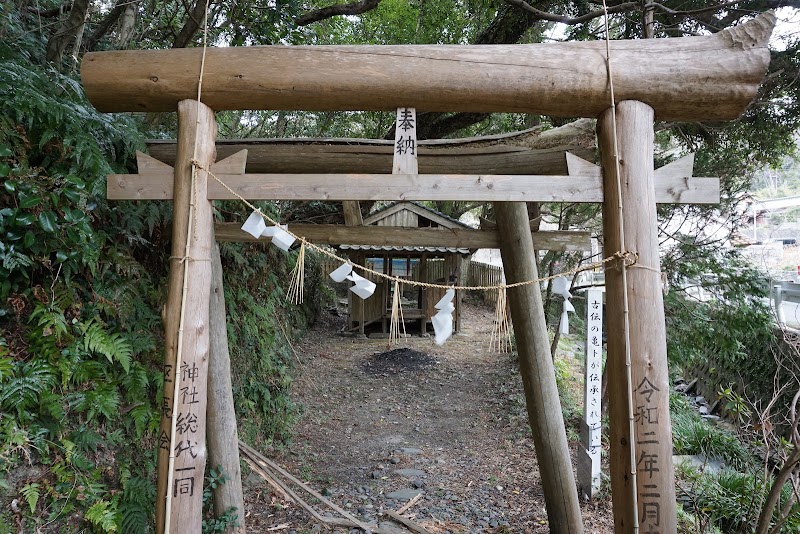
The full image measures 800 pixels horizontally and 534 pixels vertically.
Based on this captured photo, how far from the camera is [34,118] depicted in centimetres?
309

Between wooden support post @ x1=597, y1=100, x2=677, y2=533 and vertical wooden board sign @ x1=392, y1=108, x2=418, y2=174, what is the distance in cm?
105

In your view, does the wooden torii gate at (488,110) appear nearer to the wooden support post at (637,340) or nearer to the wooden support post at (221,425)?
the wooden support post at (637,340)

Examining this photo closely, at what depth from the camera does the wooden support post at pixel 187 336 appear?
2.34m

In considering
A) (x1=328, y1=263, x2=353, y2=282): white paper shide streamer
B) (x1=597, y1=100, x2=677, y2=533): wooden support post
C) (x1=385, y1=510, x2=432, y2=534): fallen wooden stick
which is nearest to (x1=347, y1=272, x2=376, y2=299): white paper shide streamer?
(x1=328, y1=263, x2=353, y2=282): white paper shide streamer

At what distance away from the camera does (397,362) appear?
10.0m

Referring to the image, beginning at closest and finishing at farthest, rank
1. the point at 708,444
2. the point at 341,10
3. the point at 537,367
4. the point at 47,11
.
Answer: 1. the point at 537,367
2. the point at 47,11
3. the point at 341,10
4. the point at 708,444

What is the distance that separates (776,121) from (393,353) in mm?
7750

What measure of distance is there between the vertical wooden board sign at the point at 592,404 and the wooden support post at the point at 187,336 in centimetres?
401

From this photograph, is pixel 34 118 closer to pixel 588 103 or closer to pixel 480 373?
pixel 588 103

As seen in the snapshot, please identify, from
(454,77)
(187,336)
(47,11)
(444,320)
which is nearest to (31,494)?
(187,336)

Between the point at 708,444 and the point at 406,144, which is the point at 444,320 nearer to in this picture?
the point at 406,144

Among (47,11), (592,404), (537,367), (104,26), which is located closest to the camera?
(537,367)

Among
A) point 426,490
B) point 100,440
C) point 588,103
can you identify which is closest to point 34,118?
point 100,440

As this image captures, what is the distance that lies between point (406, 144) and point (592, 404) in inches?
149
